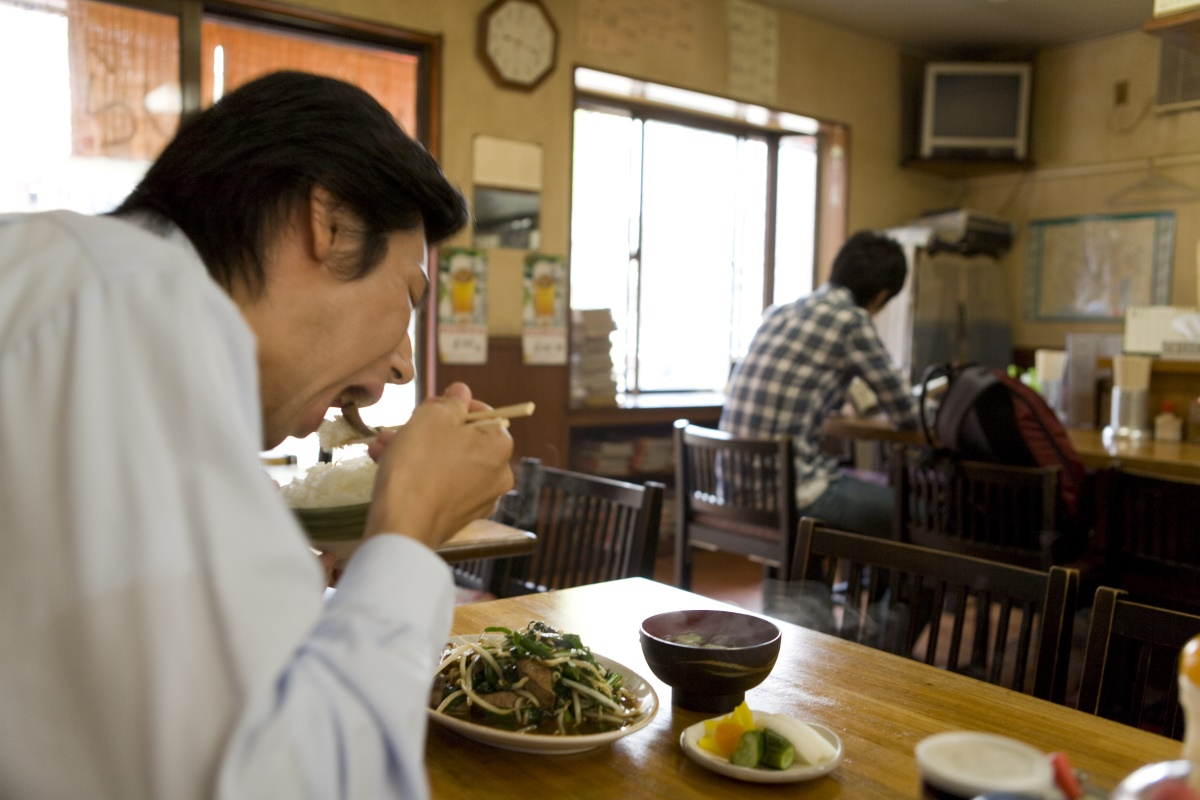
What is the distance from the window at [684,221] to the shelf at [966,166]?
0.72m

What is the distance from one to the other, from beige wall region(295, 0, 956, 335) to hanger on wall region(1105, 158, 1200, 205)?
3.60 ft

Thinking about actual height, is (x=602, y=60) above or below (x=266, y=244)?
above

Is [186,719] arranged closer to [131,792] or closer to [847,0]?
[131,792]

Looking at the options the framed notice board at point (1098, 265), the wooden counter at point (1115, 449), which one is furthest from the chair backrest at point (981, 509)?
the framed notice board at point (1098, 265)

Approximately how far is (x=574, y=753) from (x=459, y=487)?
323mm

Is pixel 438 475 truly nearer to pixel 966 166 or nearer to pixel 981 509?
pixel 981 509

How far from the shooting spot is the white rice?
3.34 ft

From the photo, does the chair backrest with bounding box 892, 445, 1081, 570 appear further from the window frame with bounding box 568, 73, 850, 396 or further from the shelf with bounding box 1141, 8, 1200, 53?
the window frame with bounding box 568, 73, 850, 396

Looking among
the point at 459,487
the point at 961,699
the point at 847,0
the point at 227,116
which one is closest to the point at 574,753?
the point at 459,487

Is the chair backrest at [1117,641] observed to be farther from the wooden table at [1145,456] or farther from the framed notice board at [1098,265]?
the framed notice board at [1098,265]

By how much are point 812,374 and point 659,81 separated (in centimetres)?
213

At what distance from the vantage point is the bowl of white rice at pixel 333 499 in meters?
0.97

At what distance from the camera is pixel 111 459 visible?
1.95 feet

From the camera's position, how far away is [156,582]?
1.91 ft
